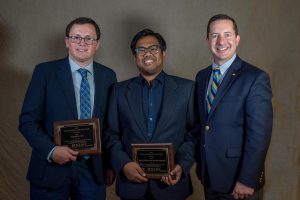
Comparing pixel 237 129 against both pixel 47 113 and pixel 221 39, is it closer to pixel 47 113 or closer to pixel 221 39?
pixel 221 39

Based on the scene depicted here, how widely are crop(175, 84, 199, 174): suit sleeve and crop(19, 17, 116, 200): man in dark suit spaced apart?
0.57 metres

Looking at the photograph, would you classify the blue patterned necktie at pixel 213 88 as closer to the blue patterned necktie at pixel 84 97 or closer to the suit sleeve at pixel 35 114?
the blue patterned necktie at pixel 84 97

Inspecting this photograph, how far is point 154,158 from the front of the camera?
2402 mm

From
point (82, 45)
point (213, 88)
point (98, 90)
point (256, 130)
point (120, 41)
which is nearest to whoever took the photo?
point (256, 130)

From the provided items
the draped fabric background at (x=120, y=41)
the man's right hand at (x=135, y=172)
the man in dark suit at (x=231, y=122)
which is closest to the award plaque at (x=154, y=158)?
the man's right hand at (x=135, y=172)

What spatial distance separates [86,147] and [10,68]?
1.77m

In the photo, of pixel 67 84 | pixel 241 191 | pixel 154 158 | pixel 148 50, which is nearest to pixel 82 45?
pixel 67 84

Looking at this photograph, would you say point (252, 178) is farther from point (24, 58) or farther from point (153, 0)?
point (24, 58)

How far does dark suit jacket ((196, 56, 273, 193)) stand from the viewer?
7.63 ft

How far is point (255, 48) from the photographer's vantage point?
3834mm

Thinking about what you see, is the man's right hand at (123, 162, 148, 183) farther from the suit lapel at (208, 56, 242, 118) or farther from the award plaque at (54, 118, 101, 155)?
the suit lapel at (208, 56, 242, 118)

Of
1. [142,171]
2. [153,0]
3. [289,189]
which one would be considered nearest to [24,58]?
[153,0]

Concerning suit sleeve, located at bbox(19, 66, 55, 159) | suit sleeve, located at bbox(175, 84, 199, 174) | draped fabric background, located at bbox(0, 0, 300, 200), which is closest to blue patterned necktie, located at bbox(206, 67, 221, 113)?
suit sleeve, located at bbox(175, 84, 199, 174)

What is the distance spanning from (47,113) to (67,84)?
235mm
